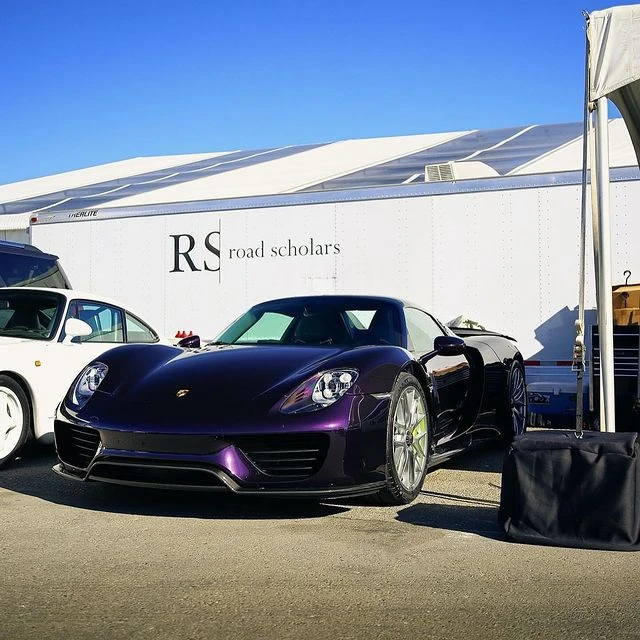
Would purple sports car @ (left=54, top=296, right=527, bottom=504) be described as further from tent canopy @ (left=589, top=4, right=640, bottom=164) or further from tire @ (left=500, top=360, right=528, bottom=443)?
tent canopy @ (left=589, top=4, right=640, bottom=164)

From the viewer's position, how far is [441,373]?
5859 millimetres

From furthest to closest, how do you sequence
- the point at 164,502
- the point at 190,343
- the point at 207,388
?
the point at 190,343, the point at 164,502, the point at 207,388

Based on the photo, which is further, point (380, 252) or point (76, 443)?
point (380, 252)

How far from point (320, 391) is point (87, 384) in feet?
4.69

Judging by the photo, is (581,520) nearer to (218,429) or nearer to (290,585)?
(290,585)

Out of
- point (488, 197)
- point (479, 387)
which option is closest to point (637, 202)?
point (488, 197)

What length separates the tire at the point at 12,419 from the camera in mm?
6195

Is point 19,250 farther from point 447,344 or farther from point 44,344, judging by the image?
point 447,344

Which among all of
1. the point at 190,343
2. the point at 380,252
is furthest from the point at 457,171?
the point at 190,343

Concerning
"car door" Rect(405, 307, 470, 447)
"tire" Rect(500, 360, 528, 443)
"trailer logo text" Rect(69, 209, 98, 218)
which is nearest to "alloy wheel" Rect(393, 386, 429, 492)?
"car door" Rect(405, 307, 470, 447)

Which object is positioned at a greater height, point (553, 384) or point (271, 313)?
point (271, 313)

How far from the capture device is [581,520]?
13.2ft

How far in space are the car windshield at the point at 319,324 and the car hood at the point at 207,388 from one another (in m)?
0.48

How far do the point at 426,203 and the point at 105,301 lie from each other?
3.35 metres
